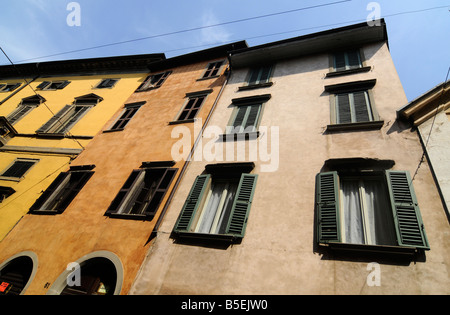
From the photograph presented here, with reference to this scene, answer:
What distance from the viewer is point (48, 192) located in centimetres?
848

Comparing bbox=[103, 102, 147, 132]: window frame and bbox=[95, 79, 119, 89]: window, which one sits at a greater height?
bbox=[95, 79, 119, 89]: window

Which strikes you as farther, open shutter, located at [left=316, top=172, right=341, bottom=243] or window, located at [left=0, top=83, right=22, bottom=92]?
window, located at [left=0, top=83, right=22, bottom=92]

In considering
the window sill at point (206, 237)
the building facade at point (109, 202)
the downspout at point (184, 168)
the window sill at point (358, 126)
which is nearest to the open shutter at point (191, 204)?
the window sill at point (206, 237)

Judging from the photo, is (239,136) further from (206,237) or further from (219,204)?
A: (206,237)

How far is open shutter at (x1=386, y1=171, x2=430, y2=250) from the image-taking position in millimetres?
3885

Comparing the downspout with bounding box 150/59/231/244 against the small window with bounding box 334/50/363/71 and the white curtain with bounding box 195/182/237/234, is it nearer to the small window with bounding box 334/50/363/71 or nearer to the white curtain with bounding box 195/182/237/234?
the white curtain with bounding box 195/182/237/234

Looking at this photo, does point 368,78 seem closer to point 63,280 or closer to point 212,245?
point 212,245

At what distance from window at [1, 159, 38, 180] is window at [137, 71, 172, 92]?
638 cm

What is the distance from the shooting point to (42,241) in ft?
22.7

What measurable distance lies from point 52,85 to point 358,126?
19532 millimetres

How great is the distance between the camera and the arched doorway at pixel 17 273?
630 cm

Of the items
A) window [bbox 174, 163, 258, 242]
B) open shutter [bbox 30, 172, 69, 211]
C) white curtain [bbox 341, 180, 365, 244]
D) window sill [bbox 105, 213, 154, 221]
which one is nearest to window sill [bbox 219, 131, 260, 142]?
window [bbox 174, 163, 258, 242]

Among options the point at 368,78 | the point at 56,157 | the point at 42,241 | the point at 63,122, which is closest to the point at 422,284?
the point at 368,78
